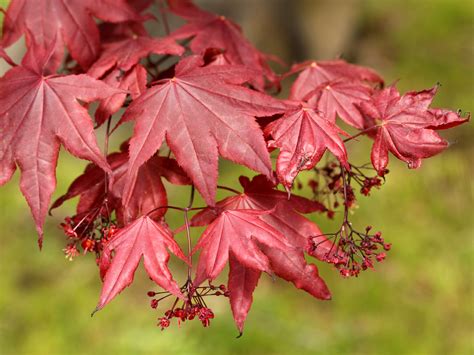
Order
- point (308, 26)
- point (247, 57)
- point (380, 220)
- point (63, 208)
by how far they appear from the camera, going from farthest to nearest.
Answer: point (308, 26)
point (63, 208)
point (380, 220)
point (247, 57)

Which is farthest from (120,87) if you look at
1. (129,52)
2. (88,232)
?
(88,232)

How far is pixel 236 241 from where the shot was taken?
3.91 feet

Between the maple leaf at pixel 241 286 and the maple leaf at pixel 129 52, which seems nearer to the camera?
the maple leaf at pixel 241 286

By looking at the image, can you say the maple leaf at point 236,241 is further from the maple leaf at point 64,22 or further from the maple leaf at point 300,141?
the maple leaf at point 64,22

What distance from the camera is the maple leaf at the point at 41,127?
3.88 ft

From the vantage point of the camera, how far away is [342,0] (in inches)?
235

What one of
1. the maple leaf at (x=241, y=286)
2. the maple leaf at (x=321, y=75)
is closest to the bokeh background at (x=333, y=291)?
the maple leaf at (x=321, y=75)

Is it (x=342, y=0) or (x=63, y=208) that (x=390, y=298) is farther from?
(x=342, y=0)

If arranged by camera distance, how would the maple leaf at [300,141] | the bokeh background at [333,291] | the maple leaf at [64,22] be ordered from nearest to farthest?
the maple leaf at [300,141]
the maple leaf at [64,22]
the bokeh background at [333,291]

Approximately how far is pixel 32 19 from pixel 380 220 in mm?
3115

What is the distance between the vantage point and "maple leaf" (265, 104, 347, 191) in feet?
3.69

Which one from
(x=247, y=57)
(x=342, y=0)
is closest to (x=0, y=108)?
(x=247, y=57)

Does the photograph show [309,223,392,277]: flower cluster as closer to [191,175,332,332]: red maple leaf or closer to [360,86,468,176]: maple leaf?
[191,175,332,332]: red maple leaf

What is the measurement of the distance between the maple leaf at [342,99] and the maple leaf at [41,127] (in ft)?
1.60
